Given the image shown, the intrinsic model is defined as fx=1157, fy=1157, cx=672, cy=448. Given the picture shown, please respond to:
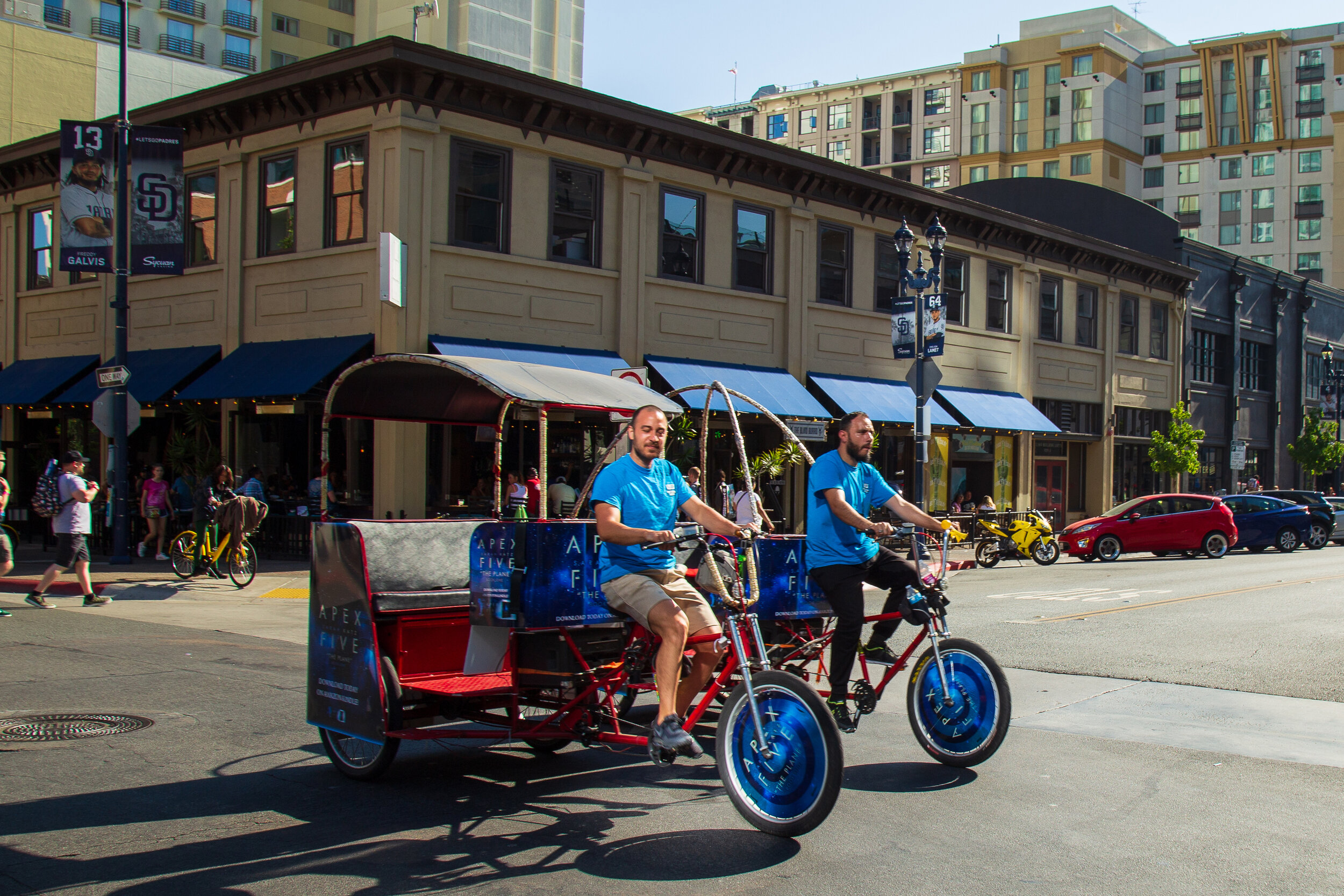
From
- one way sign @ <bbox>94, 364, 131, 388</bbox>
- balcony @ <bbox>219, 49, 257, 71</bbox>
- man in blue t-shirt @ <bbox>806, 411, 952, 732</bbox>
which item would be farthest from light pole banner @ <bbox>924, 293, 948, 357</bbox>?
balcony @ <bbox>219, 49, 257, 71</bbox>

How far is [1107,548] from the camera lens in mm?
25766

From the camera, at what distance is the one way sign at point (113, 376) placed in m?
18.2

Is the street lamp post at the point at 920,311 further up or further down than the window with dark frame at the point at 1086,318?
further down

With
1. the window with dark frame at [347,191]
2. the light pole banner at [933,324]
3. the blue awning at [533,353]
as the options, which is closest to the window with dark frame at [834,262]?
the light pole banner at [933,324]

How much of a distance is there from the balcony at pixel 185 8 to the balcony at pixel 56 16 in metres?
5.16

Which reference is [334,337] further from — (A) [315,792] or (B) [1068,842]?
(B) [1068,842]

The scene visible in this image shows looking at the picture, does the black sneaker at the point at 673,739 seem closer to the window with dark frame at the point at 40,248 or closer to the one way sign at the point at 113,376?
the one way sign at the point at 113,376

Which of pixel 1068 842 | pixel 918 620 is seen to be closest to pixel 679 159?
pixel 918 620

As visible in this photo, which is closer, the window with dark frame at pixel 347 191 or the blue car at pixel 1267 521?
the window with dark frame at pixel 347 191

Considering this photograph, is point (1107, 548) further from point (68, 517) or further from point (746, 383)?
point (68, 517)

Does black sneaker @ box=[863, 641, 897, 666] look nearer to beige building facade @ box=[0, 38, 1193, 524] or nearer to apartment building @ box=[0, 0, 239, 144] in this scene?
beige building facade @ box=[0, 38, 1193, 524]

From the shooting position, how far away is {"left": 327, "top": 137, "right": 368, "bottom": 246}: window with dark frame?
19672 millimetres

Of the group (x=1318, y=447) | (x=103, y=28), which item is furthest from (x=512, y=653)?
(x=103, y=28)

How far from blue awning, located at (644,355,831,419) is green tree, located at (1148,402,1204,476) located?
16.0 meters
